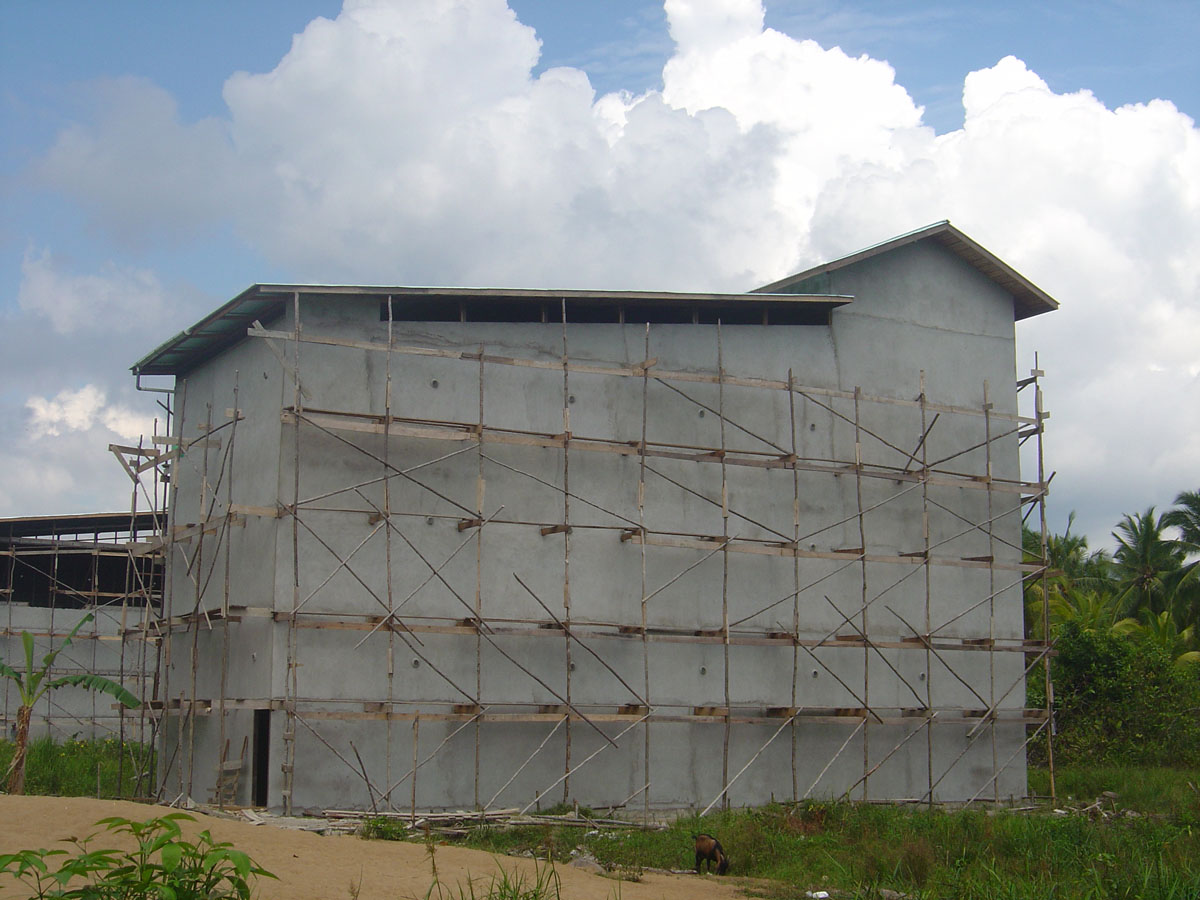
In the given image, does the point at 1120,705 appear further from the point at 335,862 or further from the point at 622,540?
the point at 335,862

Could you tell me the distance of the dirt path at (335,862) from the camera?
33.9 feet

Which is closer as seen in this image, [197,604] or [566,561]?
[197,604]

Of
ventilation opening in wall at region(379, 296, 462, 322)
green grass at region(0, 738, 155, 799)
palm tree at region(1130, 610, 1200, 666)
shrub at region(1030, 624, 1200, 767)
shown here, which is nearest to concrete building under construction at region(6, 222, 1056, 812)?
ventilation opening in wall at region(379, 296, 462, 322)

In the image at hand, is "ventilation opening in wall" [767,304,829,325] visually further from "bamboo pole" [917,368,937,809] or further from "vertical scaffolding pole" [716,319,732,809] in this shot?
"bamboo pole" [917,368,937,809]

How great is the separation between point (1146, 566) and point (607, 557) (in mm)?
27283

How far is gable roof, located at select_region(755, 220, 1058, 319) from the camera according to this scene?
21828mm

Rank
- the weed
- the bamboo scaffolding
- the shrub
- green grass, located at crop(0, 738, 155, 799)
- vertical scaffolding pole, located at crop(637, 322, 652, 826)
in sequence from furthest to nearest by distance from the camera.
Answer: the shrub, green grass, located at crop(0, 738, 155, 799), vertical scaffolding pole, located at crop(637, 322, 652, 826), the bamboo scaffolding, the weed

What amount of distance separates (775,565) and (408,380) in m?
6.44

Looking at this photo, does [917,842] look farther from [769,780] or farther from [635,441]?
[635,441]

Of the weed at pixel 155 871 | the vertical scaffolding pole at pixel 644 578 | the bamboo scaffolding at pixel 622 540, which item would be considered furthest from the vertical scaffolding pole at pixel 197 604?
the weed at pixel 155 871

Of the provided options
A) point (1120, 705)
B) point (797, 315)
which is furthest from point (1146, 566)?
point (797, 315)

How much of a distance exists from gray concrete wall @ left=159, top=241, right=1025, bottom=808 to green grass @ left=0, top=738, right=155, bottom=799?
1.40 m

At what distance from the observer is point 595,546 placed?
18.9 metres

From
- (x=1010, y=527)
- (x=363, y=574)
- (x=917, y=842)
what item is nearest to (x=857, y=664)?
(x=1010, y=527)
